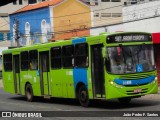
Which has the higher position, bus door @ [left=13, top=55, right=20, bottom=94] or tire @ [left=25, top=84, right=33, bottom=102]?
bus door @ [left=13, top=55, right=20, bottom=94]

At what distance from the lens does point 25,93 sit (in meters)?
22.7

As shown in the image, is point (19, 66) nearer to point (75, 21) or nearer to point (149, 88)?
point (149, 88)

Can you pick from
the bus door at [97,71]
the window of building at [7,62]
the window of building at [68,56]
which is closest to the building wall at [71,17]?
the window of building at [7,62]

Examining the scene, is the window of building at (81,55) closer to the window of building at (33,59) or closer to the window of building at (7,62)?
the window of building at (33,59)

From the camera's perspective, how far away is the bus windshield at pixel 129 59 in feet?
52.0

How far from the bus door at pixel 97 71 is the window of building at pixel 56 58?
8.66 ft

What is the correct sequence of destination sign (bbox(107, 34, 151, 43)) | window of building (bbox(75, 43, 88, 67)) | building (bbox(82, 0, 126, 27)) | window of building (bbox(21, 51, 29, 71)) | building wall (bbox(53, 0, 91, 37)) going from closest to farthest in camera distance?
1. destination sign (bbox(107, 34, 151, 43))
2. window of building (bbox(75, 43, 88, 67))
3. window of building (bbox(21, 51, 29, 71))
4. building wall (bbox(53, 0, 91, 37))
5. building (bbox(82, 0, 126, 27))

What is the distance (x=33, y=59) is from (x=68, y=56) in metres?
3.62

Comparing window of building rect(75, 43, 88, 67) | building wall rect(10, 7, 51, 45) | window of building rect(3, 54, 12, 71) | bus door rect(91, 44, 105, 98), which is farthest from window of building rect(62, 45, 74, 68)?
building wall rect(10, 7, 51, 45)

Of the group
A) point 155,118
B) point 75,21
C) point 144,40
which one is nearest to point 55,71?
point 144,40

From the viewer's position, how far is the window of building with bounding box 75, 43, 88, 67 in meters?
16.9

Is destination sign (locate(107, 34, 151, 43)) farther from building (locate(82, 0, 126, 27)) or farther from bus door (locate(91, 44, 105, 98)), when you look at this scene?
building (locate(82, 0, 126, 27))

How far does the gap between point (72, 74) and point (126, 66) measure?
109 inches

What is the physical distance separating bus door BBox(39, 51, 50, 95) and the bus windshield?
187 inches
